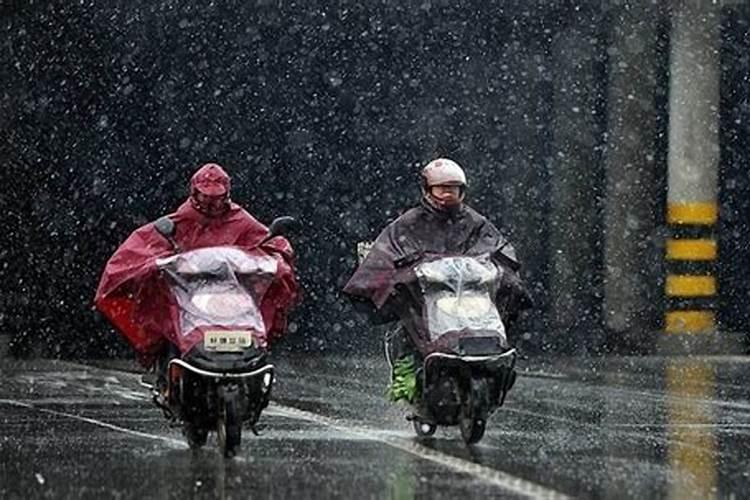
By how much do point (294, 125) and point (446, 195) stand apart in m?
15.2

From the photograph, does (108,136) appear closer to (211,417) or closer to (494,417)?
(494,417)

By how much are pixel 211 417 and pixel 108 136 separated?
15735 mm

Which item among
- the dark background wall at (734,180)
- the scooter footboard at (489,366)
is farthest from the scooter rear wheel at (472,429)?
the dark background wall at (734,180)

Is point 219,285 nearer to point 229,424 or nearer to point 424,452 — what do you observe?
point 229,424

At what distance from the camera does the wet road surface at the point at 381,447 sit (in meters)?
10.6

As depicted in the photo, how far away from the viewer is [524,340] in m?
27.7

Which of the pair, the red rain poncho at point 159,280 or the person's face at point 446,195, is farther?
the person's face at point 446,195

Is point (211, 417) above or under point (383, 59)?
under

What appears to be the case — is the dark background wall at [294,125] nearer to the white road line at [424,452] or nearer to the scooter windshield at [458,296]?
the white road line at [424,452]

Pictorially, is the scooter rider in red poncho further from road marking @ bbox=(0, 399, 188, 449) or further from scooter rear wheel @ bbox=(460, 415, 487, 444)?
scooter rear wheel @ bbox=(460, 415, 487, 444)

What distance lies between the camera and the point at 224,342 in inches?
481

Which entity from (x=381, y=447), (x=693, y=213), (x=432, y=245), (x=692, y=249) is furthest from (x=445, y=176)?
(x=692, y=249)

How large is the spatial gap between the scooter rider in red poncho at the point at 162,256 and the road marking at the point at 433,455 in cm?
104

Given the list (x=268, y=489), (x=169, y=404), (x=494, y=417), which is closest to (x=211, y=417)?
(x=169, y=404)
